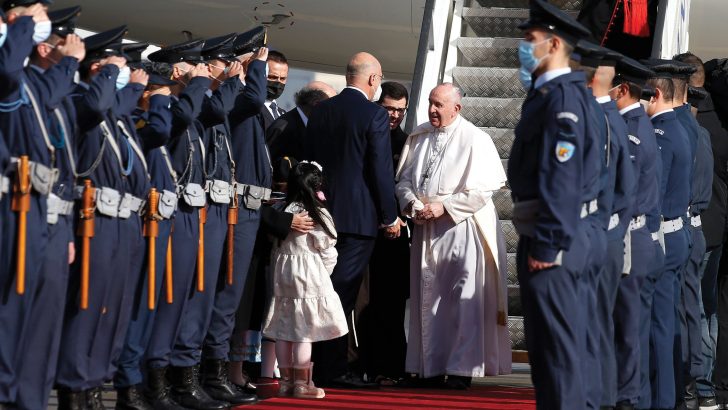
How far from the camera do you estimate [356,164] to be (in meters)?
7.98

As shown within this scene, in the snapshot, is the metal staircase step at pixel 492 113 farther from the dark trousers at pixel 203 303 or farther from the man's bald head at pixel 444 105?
the dark trousers at pixel 203 303

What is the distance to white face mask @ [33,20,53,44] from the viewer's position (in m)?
4.96

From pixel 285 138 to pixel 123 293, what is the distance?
2681 mm

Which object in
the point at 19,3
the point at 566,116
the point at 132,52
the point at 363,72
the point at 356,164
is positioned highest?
the point at 363,72

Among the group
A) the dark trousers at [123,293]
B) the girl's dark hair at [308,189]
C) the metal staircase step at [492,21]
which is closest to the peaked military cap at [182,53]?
the girl's dark hair at [308,189]

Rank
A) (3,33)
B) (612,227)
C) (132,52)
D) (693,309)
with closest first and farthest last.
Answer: (3,33)
(612,227)
(132,52)
(693,309)

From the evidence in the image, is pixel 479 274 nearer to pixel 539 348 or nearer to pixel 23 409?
pixel 539 348

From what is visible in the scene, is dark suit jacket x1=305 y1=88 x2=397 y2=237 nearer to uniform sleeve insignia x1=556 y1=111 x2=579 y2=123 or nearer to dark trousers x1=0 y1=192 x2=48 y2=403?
uniform sleeve insignia x1=556 y1=111 x2=579 y2=123

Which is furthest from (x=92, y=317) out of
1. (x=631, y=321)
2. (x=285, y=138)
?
(x=285, y=138)

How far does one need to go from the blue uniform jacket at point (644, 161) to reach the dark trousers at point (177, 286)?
2.14 metres

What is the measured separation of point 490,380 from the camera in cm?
939

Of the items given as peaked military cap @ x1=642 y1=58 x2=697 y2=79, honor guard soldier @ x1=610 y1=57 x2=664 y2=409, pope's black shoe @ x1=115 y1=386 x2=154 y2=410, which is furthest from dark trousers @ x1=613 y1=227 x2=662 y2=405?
pope's black shoe @ x1=115 y1=386 x2=154 y2=410

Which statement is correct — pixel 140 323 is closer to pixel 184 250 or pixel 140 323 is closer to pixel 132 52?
pixel 184 250

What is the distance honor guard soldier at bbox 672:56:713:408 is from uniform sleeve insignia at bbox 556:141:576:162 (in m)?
2.59
